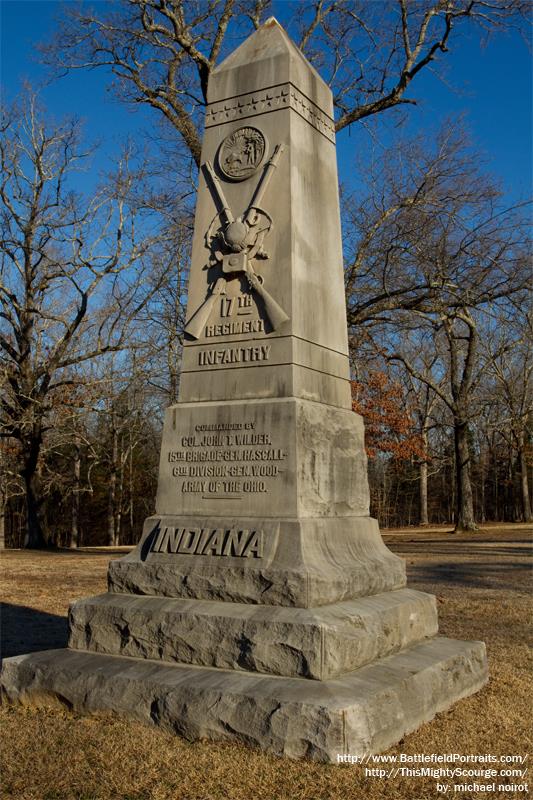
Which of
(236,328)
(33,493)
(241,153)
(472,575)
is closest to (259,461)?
(236,328)

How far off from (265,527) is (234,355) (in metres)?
1.39

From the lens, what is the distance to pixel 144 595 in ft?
17.7

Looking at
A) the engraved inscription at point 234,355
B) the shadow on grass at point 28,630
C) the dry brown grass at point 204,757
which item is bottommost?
the dry brown grass at point 204,757

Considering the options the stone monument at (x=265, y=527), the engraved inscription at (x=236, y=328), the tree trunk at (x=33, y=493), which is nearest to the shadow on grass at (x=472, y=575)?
the stone monument at (x=265, y=527)

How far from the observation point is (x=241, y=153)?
6.14 metres

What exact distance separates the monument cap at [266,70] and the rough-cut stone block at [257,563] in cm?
353

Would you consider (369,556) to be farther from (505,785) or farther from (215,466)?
(505,785)

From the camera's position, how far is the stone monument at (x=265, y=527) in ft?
14.4

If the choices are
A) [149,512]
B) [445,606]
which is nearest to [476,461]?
[149,512]

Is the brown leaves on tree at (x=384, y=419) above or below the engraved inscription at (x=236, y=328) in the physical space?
above

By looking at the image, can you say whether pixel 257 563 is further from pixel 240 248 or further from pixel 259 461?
pixel 240 248

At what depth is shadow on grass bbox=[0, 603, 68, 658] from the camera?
23.5 feet

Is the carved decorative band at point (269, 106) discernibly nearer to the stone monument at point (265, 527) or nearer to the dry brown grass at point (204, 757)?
the stone monument at point (265, 527)

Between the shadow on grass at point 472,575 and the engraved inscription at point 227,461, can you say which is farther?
the shadow on grass at point 472,575
